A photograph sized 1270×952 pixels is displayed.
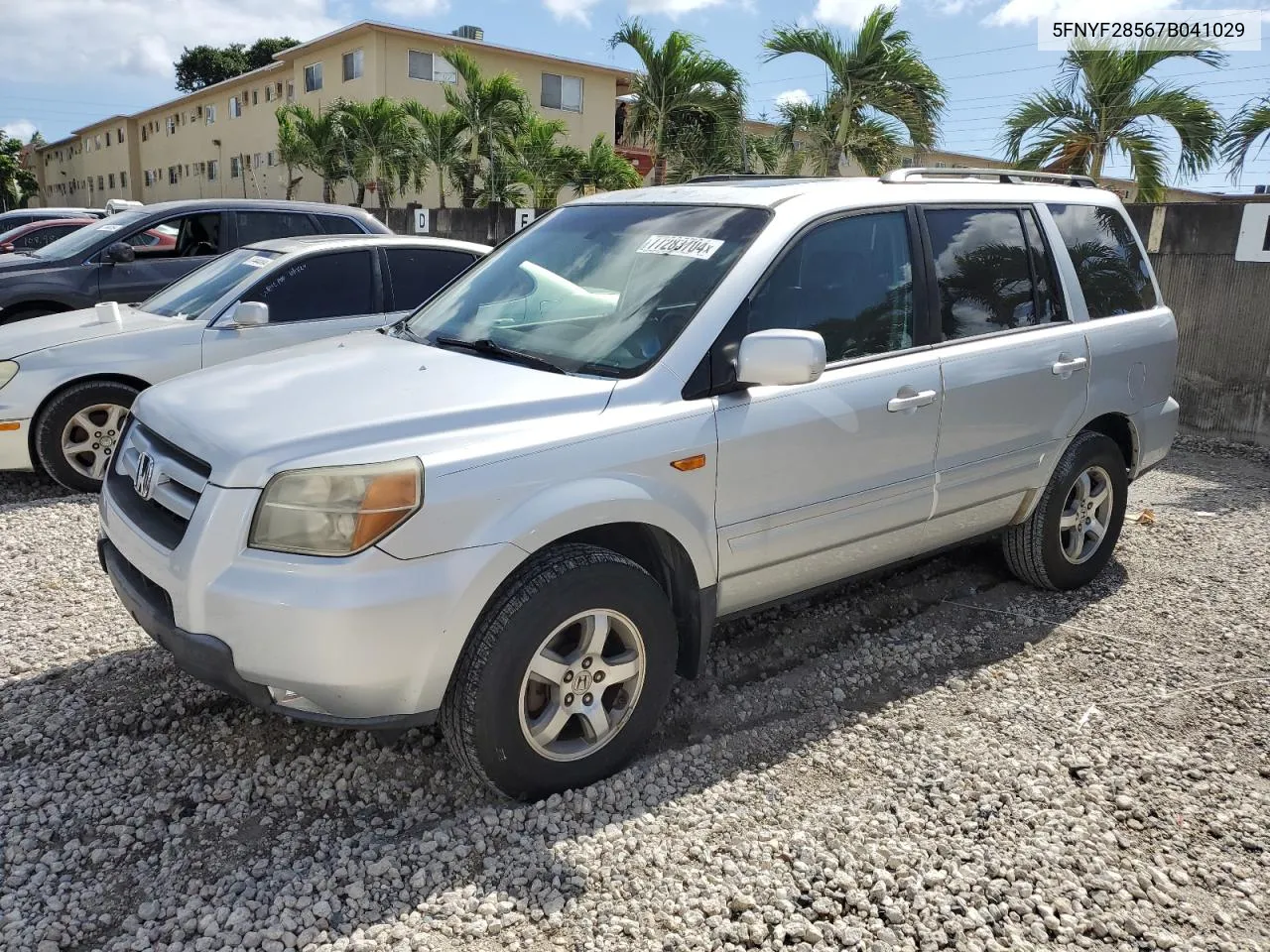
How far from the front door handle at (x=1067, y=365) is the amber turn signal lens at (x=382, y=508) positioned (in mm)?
2928

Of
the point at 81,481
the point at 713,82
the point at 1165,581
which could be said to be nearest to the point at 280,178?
the point at 713,82

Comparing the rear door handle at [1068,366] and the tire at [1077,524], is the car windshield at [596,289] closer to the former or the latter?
the rear door handle at [1068,366]

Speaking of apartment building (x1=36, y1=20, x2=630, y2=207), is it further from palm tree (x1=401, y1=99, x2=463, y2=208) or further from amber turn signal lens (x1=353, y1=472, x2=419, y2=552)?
amber turn signal lens (x1=353, y1=472, x2=419, y2=552)

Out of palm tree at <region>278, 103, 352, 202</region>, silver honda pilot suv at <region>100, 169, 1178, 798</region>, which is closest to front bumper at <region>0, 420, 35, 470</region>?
silver honda pilot suv at <region>100, 169, 1178, 798</region>

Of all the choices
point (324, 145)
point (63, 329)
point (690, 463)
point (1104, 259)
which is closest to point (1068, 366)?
point (1104, 259)

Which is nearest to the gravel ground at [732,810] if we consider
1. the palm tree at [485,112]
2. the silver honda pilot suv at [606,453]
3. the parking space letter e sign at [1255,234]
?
the silver honda pilot suv at [606,453]

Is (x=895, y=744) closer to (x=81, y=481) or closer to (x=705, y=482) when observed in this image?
(x=705, y=482)

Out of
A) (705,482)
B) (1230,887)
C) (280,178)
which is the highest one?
(280,178)

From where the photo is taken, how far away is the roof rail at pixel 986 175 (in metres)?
4.13

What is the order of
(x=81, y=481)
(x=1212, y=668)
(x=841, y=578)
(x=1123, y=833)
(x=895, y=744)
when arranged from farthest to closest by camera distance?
(x=81, y=481) → (x=1212, y=668) → (x=841, y=578) → (x=895, y=744) → (x=1123, y=833)

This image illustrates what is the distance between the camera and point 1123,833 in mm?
2992

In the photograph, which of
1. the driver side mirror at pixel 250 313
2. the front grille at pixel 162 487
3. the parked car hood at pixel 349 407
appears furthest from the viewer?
the driver side mirror at pixel 250 313

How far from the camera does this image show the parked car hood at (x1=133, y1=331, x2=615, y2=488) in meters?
2.68

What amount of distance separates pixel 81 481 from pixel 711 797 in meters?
4.88
